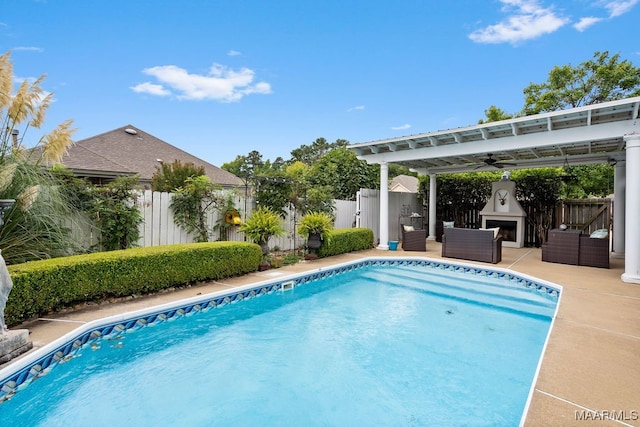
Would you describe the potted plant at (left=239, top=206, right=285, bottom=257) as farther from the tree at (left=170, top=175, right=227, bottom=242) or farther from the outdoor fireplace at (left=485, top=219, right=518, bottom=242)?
the outdoor fireplace at (left=485, top=219, right=518, bottom=242)

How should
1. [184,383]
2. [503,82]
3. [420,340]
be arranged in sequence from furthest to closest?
[503,82] → [420,340] → [184,383]

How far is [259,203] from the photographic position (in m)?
8.61

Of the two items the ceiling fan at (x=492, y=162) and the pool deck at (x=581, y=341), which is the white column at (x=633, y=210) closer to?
the pool deck at (x=581, y=341)

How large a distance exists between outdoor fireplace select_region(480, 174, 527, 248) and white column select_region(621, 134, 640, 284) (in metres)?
4.83

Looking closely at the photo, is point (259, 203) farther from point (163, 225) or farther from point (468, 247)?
point (468, 247)

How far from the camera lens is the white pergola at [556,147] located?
20.4 ft

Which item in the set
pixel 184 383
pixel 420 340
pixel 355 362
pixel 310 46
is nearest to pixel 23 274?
pixel 184 383

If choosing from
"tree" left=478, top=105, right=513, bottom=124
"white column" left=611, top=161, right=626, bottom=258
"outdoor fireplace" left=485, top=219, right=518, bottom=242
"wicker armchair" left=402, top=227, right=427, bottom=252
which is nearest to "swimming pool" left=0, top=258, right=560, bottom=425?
"wicker armchair" left=402, top=227, right=427, bottom=252

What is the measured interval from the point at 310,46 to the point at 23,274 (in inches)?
431

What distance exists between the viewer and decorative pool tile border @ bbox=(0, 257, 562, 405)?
122 inches

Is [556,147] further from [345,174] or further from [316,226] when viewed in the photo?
[316,226]

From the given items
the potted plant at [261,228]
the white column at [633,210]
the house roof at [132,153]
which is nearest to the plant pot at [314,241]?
the potted plant at [261,228]

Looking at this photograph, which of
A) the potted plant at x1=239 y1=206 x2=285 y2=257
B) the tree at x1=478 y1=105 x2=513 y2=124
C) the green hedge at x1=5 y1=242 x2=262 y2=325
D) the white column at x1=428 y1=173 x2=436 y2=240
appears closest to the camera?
the green hedge at x1=5 y1=242 x2=262 y2=325

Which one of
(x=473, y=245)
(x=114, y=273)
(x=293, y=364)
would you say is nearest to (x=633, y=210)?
(x=473, y=245)
